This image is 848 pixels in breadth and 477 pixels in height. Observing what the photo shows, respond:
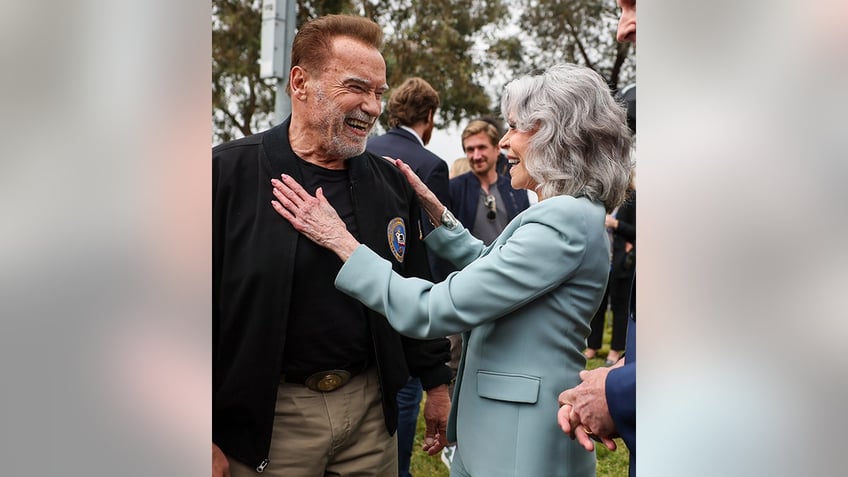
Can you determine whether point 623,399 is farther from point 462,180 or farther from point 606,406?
point 462,180

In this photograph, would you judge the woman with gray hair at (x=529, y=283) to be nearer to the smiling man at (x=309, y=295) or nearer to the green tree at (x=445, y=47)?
the smiling man at (x=309, y=295)

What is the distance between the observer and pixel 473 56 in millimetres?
14344

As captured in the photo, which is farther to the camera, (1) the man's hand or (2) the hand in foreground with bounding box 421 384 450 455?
(2) the hand in foreground with bounding box 421 384 450 455

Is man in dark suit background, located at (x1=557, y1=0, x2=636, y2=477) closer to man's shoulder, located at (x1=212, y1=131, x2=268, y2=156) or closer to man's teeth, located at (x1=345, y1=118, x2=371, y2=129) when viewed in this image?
man's teeth, located at (x1=345, y1=118, x2=371, y2=129)

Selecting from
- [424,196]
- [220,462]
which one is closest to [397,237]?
→ [424,196]

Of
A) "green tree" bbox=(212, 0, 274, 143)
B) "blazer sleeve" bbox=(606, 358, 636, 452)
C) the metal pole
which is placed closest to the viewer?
"blazer sleeve" bbox=(606, 358, 636, 452)

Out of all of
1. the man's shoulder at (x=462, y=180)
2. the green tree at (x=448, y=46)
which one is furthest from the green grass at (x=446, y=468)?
the green tree at (x=448, y=46)

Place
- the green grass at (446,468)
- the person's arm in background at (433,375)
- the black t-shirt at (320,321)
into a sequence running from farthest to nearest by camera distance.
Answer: the green grass at (446,468), the person's arm in background at (433,375), the black t-shirt at (320,321)

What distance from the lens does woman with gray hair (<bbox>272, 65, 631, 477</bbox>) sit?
75.5 inches

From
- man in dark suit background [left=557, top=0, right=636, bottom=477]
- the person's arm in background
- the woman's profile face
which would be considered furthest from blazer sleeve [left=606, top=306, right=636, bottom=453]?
the person's arm in background

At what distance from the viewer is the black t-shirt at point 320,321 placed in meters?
2.19

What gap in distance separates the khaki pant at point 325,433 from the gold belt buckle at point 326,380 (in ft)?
0.08
